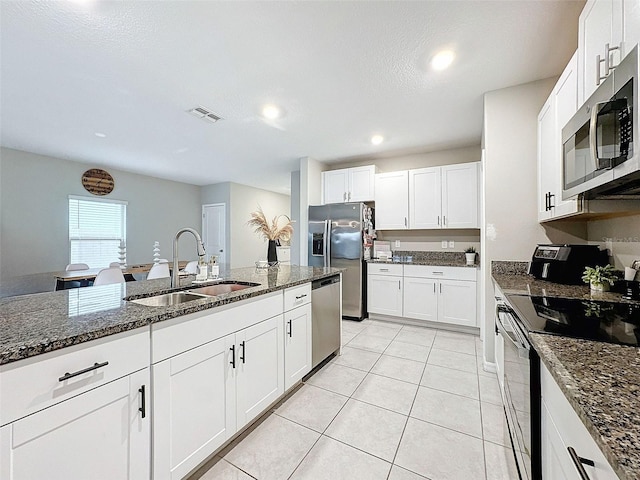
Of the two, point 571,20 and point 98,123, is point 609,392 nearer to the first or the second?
point 571,20

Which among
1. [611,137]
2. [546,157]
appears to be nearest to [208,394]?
[611,137]

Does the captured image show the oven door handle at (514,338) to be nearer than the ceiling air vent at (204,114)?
Yes

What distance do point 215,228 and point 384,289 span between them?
4.71 m

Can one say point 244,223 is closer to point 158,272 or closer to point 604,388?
point 158,272

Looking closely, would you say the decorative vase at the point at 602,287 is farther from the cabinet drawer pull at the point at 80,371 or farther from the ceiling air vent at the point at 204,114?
the ceiling air vent at the point at 204,114

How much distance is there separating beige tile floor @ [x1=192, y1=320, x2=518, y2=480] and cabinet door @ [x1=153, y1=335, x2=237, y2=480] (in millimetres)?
206

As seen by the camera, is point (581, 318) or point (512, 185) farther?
point (512, 185)

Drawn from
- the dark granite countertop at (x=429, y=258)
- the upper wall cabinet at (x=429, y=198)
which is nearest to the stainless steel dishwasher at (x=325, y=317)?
the dark granite countertop at (x=429, y=258)

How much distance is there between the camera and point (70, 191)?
470 cm

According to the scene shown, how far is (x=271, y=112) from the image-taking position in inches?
117

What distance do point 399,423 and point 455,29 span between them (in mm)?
2616

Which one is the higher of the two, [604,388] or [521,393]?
[604,388]

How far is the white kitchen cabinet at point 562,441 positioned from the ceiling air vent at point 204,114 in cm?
335

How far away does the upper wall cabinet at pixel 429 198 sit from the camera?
3645 millimetres
